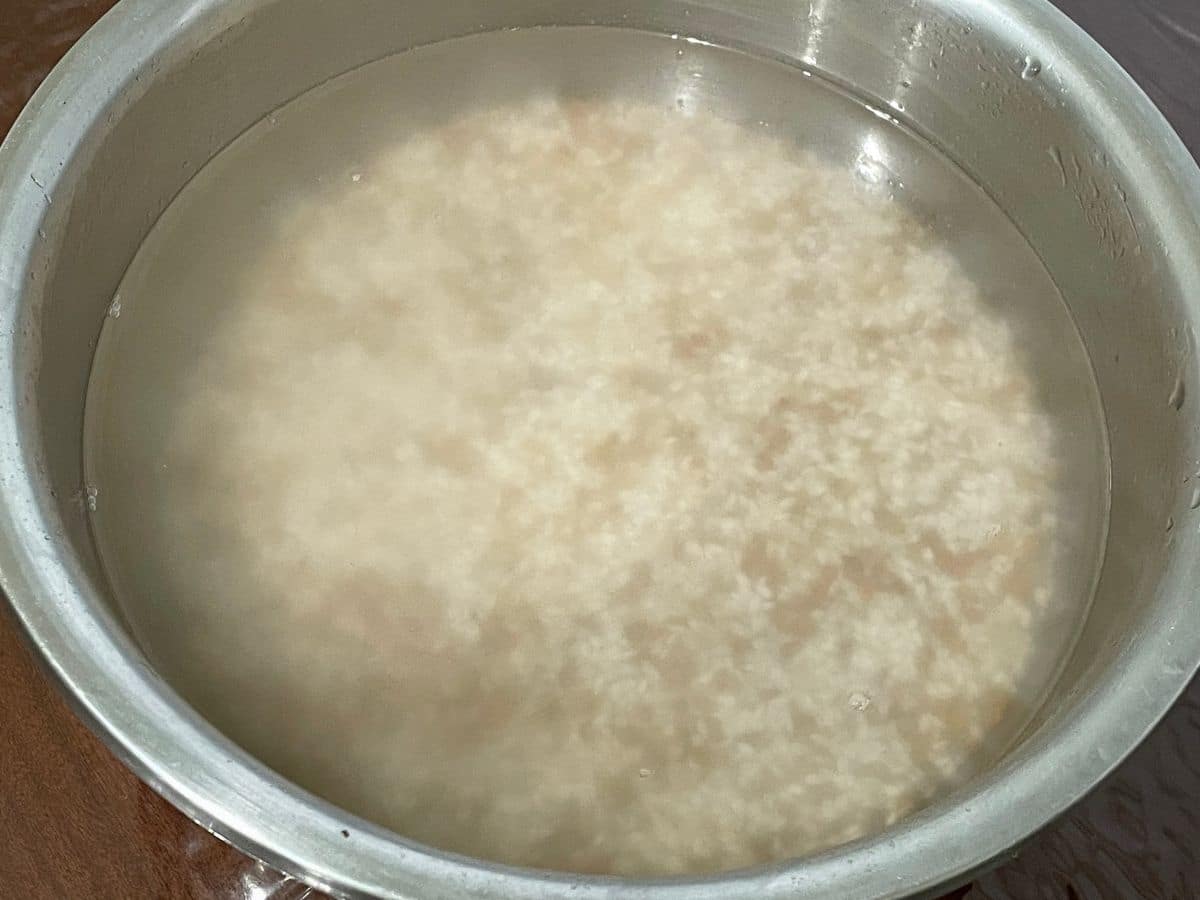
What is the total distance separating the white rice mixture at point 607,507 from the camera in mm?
792

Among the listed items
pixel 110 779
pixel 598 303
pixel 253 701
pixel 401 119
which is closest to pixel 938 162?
pixel 598 303

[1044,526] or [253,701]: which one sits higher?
[1044,526]

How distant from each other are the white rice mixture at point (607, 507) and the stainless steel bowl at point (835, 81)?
0.09m

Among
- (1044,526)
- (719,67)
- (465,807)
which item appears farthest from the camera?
(719,67)

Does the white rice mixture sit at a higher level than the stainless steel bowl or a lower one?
lower

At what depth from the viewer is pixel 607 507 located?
34.7 inches

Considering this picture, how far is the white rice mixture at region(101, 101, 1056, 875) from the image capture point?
0.79 meters

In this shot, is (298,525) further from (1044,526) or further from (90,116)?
(1044,526)

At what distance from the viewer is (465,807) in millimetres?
771

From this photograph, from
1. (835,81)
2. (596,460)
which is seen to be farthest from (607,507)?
(835,81)

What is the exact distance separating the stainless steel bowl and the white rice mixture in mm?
93

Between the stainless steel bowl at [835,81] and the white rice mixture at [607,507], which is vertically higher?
the stainless steel bowl at [835,81]

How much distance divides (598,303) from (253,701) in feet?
1.38

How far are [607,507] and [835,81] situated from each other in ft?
1.74
